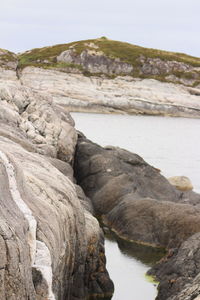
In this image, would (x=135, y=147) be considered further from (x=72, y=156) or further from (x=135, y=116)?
(x=135, y=116)

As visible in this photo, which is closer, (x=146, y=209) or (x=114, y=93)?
(x=146, y=209)

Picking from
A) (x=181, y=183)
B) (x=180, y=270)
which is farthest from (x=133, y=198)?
(x=181, y=183)

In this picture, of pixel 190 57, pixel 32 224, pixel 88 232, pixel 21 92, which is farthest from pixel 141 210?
pixel 190 57

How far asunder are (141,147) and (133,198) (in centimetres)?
3923

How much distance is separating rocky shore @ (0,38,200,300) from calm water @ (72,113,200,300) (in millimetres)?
947

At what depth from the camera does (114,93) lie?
108 metres

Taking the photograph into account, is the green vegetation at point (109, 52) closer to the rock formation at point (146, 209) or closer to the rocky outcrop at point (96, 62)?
the rocky outcrop at point (96, 62)

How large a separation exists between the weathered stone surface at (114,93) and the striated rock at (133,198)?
67651mm

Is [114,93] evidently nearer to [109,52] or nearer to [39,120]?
[109,52]

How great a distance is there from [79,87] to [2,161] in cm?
A: 9633

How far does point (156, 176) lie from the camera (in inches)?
1323

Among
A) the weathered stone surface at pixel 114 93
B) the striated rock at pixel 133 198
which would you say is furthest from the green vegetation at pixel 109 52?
the striated rock at pixel 133 198

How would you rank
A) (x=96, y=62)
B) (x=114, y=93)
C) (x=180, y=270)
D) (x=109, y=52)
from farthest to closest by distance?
(x=109, y=52)
(x=96, y=62)
(x=114, y=93)
(x=180, y=270)

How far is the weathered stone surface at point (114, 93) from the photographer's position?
4082 inches
